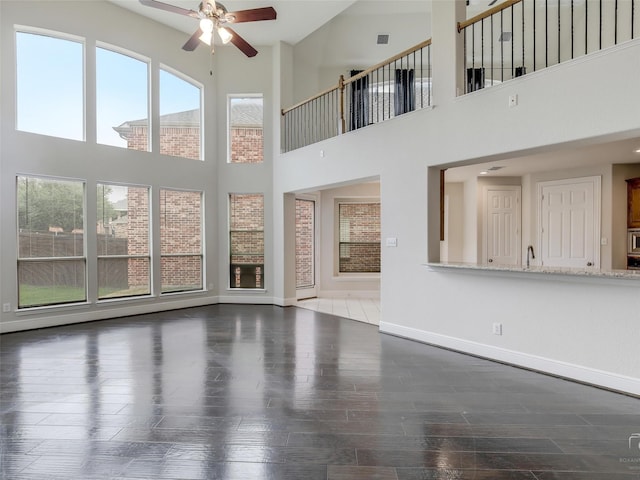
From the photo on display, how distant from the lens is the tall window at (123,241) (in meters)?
6.22

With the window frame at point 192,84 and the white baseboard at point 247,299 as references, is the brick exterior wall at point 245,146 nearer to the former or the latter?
the window frame at point 192,84

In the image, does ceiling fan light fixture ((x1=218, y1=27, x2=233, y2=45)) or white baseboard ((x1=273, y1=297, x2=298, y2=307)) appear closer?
ceiling fan light fixture ((x1=218, y1=27, x2=233, y2=45))

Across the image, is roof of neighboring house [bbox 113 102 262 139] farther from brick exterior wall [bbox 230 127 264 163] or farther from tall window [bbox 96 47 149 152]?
brick exterior wall [bbox 230 127 264 163]

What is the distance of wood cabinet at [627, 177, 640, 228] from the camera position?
5.64 meters

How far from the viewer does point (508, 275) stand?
3859 mm

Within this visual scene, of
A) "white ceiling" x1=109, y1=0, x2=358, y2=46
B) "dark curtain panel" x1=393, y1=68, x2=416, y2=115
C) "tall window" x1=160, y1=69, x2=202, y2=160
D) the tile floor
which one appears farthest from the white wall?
"tall window" x1=160, y1=69, x2=202, y2=160

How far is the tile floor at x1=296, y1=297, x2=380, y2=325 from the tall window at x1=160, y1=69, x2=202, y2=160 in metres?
3.76

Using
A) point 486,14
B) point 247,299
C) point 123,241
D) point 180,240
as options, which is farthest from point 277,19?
point 247,299

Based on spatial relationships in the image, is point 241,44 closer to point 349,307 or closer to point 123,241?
point 123,241

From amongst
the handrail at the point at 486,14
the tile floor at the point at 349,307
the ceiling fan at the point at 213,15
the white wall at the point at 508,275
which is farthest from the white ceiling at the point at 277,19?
the tile floor at the point at 349,307

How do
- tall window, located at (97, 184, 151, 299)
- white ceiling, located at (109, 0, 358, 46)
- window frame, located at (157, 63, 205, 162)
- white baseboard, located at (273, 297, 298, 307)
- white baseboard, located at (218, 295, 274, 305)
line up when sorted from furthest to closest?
A: white baseboard, located at (218, 295, 274, 305), white baseboard, located at (273, 297, 298, 307), window frame, located at (157, 63, 205, 162), tall window, located at (97, 184, 151, 299), white ceiling, located at (109, 0, 358, 46)

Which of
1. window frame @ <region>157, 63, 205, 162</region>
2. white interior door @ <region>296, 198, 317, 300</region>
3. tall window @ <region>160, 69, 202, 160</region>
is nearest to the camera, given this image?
window frame @ <region>157, 63, 205, 162</region>

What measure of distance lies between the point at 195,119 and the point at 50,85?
239 centimetres

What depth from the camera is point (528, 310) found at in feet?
12.2
